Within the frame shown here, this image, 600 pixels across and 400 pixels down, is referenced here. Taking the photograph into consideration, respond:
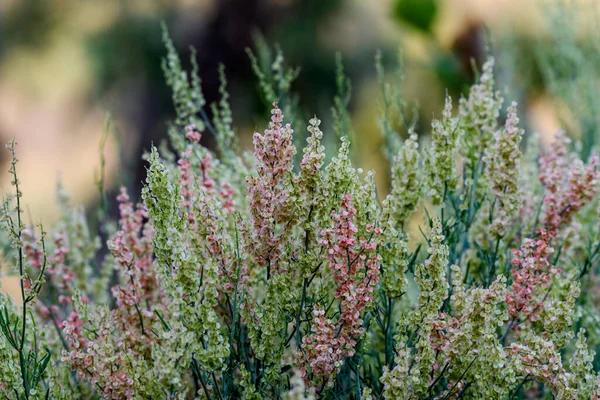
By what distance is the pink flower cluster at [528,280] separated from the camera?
1.84m

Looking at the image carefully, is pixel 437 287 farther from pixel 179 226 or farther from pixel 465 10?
pixel 465 10

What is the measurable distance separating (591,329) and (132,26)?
8.77m

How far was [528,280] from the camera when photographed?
1858 millimetres

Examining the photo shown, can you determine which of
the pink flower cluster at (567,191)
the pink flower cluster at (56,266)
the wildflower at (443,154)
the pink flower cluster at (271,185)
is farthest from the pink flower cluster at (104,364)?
the pink flower cluster at (567,191)

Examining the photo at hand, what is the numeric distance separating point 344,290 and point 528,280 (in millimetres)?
468

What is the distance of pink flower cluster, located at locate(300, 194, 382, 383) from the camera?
1.72 metres

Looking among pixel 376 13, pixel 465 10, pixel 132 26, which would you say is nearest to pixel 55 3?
pixel 132 26

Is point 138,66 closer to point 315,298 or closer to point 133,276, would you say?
point 133,276

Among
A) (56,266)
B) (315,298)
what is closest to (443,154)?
(315,298)

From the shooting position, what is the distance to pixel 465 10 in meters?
7.04

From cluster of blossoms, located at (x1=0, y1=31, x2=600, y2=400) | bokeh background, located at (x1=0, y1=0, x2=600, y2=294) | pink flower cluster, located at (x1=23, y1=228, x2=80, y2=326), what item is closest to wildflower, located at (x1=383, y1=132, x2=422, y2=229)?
cluster of blossoms, located at (x1=0, y1=31, x2=600, y2=400)

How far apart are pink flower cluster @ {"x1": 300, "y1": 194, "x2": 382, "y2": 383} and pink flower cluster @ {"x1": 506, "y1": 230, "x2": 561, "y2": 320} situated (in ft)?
1.19

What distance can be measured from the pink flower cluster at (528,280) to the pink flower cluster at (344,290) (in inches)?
14.3

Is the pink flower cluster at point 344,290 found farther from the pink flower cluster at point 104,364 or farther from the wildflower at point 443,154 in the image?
the pink flower cluster at point 104,364
